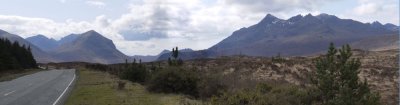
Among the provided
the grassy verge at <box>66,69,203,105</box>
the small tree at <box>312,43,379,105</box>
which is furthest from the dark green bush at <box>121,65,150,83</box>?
the small tree at <box>312,43,379,105</box>

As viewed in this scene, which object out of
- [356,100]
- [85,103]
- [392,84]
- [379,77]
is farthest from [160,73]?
[379,77]

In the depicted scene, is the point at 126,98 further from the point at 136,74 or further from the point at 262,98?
the point at 136,74

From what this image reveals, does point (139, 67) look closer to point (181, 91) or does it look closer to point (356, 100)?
point (181, 91)

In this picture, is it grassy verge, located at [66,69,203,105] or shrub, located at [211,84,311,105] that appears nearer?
shrub, located at [211,84,311,105]

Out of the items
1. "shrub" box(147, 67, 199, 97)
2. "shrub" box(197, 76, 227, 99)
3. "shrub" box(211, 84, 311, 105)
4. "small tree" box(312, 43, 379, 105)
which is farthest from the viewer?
"shrub" box(147, 67, 199, 97)

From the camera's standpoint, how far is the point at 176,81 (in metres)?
28.0

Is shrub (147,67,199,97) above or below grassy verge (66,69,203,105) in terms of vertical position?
above

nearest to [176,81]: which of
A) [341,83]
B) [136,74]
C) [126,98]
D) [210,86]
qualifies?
[210,86]

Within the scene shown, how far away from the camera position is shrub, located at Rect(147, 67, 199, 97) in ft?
90.7

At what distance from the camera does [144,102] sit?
23547 millimetres

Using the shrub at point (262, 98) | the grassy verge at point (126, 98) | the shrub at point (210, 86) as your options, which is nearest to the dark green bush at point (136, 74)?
the grassy verge at point (126, 98)

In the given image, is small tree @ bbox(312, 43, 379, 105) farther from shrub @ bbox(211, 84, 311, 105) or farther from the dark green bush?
the dark green bush

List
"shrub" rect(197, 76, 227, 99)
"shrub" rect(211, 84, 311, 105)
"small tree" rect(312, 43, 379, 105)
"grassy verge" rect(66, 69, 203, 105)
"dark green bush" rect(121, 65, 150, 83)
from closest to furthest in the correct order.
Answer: "shrub" rect(211, 84, 311, 105) → "small tree" rect(312, 43, 379, 105) → "grassy verge" rect(66, 69, 203, 105) → "shrub" rect(197, 76, 227, 99) → "dark green bush" rect(121, 65, 150, 83)

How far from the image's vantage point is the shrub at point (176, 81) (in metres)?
27.7
